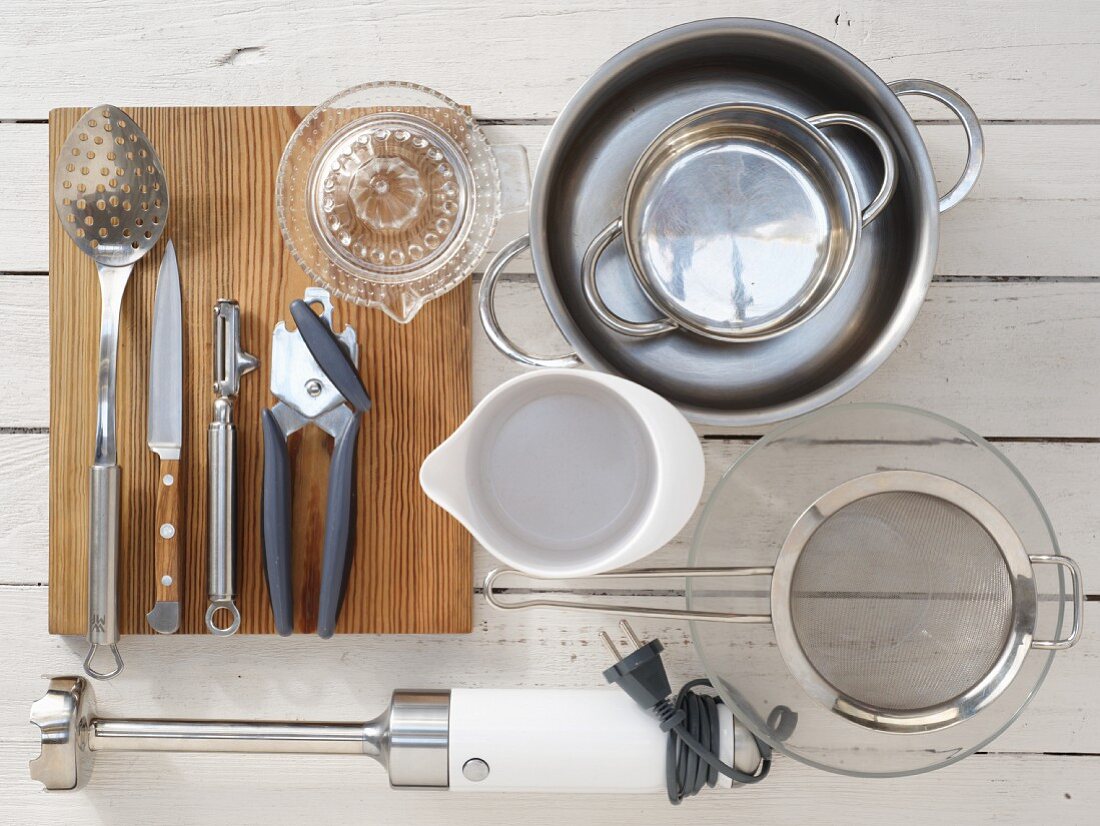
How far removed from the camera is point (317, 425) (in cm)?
56

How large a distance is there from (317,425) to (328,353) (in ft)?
0.17

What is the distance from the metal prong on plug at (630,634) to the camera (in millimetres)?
565

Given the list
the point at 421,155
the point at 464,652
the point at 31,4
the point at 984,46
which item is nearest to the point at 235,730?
the point at 464,652

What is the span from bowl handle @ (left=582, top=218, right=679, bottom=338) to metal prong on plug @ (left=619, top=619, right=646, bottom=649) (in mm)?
Result: 190

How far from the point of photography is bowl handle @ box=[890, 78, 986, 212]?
52cm

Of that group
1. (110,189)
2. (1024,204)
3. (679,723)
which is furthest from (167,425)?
(1024,204)

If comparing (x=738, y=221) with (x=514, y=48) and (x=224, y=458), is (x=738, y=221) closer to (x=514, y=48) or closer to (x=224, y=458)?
(x=514, y=48)

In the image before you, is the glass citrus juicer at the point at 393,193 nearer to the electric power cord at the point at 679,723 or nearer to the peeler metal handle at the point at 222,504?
the peeler metal handle at the point at 222,504

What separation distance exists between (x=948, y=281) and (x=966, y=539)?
178 millimetres

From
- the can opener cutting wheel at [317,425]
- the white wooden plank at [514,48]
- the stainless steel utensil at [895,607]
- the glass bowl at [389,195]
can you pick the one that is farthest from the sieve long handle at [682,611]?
the white wooden plank at [514,48]

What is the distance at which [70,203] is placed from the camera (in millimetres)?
560

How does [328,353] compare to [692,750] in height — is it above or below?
above

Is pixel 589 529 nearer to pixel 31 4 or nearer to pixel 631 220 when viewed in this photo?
pixel 631 220

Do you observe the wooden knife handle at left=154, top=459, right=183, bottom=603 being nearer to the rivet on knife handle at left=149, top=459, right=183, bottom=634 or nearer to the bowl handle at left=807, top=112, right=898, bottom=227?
the rivet on knife handle at left=149, top=459, right=183, bottom=634
